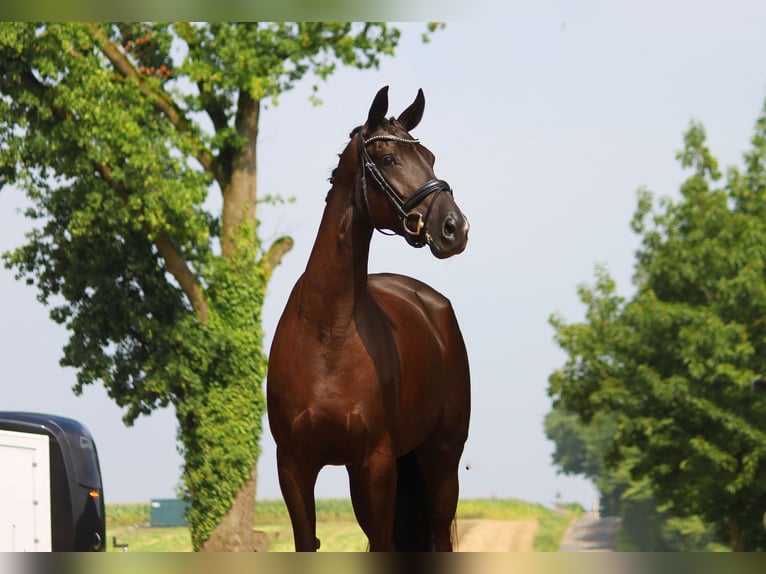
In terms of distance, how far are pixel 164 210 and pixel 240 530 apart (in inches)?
223

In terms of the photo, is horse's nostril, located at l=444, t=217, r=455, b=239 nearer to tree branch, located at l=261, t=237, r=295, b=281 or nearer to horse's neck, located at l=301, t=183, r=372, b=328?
horse's neck, located at l=301, t=183, r=372, b=328

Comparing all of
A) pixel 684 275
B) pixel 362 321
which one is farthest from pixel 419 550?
pixel 684 275

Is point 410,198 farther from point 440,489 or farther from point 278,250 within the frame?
point 278,250

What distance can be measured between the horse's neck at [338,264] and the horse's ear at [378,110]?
29 cm

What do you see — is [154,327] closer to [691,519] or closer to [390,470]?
[390,470]

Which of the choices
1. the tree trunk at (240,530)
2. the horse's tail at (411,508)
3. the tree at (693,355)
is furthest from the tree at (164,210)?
the horse's tail at (411,508)

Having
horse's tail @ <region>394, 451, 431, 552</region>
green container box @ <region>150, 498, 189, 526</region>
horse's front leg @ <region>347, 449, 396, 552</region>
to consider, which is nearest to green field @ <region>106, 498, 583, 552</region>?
green container box @ <region>150, 498, 189, 526</region>

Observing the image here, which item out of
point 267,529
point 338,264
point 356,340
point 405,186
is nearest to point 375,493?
point 356,340

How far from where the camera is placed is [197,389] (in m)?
19.5

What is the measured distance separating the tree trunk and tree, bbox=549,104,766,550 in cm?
953

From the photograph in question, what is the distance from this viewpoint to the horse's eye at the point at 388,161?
4.84m

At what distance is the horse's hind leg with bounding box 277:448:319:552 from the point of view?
16.3 feet

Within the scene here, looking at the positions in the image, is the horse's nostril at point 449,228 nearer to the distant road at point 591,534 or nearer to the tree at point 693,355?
the tree at point 693,355

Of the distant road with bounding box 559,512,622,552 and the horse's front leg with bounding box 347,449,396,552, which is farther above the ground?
the horse's front leg with bounding box 347,449,396,552
